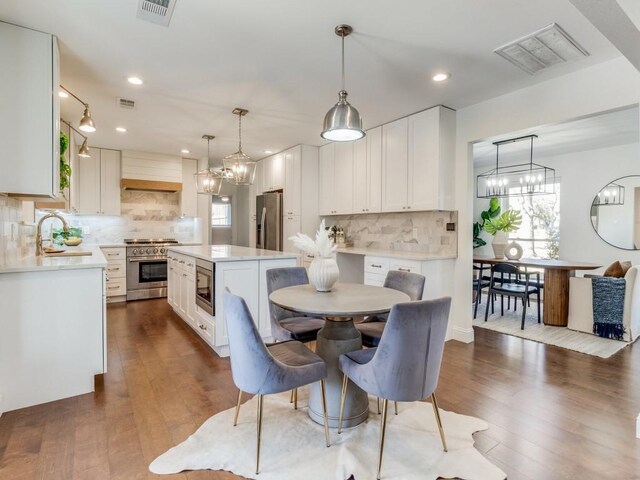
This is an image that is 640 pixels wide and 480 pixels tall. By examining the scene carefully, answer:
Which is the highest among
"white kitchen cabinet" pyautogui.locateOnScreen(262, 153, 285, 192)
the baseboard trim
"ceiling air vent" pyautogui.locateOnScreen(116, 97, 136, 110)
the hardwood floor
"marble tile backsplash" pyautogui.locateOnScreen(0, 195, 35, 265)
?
"ceiling air vent" pyautogui.locateOnScreen(116, 97, 136, 110)

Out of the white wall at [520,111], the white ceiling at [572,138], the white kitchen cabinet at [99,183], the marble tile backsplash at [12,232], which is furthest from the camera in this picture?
the white kitchen cabinet at [99,183]

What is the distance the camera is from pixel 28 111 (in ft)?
7.73

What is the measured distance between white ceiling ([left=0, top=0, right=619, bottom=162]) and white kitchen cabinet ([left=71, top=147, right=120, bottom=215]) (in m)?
1.75

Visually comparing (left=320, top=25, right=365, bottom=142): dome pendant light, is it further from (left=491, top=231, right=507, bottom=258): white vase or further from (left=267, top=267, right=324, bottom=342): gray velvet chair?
(left=491, top=231, right=507, bottom=258): white vase

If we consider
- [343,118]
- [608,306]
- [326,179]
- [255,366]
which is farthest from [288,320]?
[608,306]

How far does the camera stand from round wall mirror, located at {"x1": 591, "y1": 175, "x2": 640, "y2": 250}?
5188 mm

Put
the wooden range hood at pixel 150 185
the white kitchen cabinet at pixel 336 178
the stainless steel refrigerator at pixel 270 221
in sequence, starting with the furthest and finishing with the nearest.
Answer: the stainless steel refrigerator at pixel 270 221 → the wooden range hood at pixel 150 185 → the white kitchen cabinet at pixel 336 178

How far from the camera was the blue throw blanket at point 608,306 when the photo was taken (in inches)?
152

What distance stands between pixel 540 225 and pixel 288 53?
19.2ft

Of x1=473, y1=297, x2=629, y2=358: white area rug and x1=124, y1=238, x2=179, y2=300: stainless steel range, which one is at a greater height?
x1=124, y1=238, x2=179, y2=300: stainless steel range

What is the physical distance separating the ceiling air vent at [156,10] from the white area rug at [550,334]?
4.51 metres

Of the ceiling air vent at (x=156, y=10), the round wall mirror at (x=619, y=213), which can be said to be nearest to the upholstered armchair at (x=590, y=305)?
the round wall mirror at (x=619, y=213)

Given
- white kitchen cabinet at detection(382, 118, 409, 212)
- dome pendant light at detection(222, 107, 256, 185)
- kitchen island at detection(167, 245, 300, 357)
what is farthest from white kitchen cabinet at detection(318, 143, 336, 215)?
kitchen island at detection(167, 245, 300, 357)

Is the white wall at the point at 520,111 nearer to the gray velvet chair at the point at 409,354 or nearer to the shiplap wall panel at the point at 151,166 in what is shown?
the gray velvet chair at the point at 409,354
